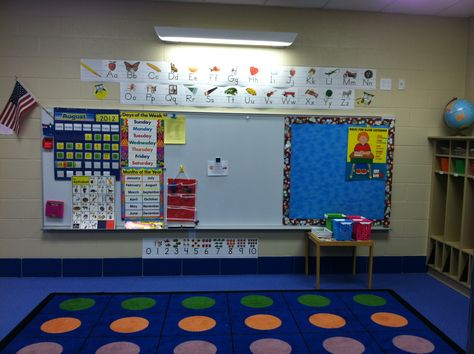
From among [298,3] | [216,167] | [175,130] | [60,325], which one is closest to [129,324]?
[60,325]

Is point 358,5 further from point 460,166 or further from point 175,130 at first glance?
point 175,130

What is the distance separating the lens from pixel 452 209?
438cm

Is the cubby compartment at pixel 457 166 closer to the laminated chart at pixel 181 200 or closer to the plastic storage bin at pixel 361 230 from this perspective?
the plastic storage bin at pixel 361 230

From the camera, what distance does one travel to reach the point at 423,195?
4.61 meters

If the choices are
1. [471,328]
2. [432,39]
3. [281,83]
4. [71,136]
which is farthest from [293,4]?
[471,328]

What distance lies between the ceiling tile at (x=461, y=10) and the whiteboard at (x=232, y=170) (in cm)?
191

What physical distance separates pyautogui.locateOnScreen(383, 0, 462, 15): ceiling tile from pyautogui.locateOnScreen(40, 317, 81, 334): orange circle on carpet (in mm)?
3870

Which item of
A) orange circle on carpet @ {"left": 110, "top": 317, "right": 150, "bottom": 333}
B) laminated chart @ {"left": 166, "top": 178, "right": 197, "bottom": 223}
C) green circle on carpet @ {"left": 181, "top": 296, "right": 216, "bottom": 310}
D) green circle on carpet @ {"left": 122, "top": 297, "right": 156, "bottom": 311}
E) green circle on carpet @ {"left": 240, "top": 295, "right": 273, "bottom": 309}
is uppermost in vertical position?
laminated chart @ {"left": 166, "top": 178, "right": 197, "bottom": 223}

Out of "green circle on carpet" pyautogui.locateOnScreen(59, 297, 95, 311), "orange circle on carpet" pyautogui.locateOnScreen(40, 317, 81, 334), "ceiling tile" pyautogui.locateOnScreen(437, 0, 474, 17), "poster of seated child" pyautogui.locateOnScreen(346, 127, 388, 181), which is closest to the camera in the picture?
"orange circle on carpet" pyautogui.locateOnScreen(40, 317, 81, 334)

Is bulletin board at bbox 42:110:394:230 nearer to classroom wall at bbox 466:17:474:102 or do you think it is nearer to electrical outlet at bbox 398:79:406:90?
electrical outlet at bbox 398:79:406:90

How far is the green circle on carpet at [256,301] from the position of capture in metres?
3.67

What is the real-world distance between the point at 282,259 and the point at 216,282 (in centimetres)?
74

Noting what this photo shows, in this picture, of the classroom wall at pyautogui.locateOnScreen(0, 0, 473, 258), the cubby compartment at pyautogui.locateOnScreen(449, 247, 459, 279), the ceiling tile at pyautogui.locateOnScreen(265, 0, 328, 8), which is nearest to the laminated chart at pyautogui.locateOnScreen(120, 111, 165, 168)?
the classroom wall at pyautogui.locateOnScreen(0, 0, 473, 258)

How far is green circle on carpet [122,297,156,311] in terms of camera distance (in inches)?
142
